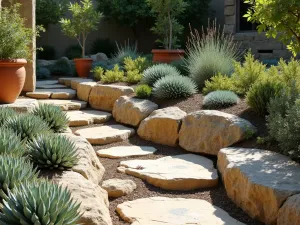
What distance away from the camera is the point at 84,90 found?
25.6ft

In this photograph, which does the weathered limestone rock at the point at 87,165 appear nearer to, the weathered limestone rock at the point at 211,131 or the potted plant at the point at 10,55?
the weathered limestone rock at the point at 211,131

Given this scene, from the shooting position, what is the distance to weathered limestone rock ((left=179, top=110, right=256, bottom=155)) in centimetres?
491

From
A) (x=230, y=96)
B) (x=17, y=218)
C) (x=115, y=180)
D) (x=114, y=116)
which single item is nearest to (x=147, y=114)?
(x=114, y=116)

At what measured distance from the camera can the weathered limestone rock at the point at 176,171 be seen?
4367mm

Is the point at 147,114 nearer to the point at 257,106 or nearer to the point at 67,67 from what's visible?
the point at 257,106

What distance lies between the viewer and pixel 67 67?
1048 centimetres

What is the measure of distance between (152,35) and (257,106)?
9898 millimetres

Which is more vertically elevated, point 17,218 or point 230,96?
point 230,96

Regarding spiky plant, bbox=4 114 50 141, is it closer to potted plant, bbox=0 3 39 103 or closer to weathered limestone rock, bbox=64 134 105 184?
weathered limestone rock, bbox=64 134 105 184

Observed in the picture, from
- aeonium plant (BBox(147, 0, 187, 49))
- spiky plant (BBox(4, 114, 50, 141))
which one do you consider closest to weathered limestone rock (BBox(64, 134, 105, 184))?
spiky plant (BBox(4, 114, 50, 141))

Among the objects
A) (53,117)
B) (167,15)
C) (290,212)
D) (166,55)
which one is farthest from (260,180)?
(167,15)

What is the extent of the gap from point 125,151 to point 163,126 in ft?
2.29

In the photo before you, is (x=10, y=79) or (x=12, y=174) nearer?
(x=12, y=174)

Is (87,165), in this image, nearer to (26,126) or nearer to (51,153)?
(51,153)
